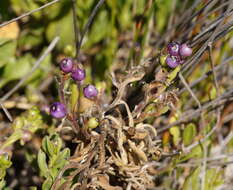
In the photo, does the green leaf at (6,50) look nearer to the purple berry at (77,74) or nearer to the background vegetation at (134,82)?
the background vegetation at (134,82)

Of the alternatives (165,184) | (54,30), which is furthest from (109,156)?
Answer: (54,30)

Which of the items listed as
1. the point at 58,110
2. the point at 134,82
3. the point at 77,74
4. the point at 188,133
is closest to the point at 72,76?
the point at 77,74

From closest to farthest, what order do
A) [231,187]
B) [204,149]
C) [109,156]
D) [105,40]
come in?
[109,156], [204,149], [231,187], [105,40]

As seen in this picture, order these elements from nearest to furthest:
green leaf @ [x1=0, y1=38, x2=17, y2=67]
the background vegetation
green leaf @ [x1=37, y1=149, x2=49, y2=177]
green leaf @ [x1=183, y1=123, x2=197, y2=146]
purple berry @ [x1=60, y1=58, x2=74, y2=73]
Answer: purple berry @ [x1=60, y1=58, x2=74, y2=73] < green leaf @ [x1=37, y1=149, x2=49, y2=177] < the background vegetation < green leaf @ [x1=183, y1=123, x2=197, y2=146] < green leaf @ [x1=0, y1=38, x2=17, y2=67]

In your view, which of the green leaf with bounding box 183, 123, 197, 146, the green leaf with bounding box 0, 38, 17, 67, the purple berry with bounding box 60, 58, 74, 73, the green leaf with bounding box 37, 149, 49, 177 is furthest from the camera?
the green leaf with bounding box 0, 38, 17, 67

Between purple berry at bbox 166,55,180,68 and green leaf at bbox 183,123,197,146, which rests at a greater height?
purple berry at bbox 166,55,180,68

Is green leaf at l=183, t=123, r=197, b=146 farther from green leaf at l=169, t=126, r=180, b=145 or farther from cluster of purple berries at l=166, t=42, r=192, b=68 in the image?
cluster of purple berries at l=166, t=42, r=192, b=68

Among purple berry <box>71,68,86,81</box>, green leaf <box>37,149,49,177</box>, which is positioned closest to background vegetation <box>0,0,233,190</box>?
green leaf <box>37,149,49,177</box>

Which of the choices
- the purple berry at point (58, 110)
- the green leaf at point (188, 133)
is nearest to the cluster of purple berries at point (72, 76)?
the purple berry at point (58, 110)

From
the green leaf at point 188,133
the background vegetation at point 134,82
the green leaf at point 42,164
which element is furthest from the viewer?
the green leaf at point 188,133

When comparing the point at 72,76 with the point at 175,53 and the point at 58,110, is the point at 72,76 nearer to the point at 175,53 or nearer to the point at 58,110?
the point at 58,110

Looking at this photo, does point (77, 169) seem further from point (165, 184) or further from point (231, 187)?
point (231, 187)
